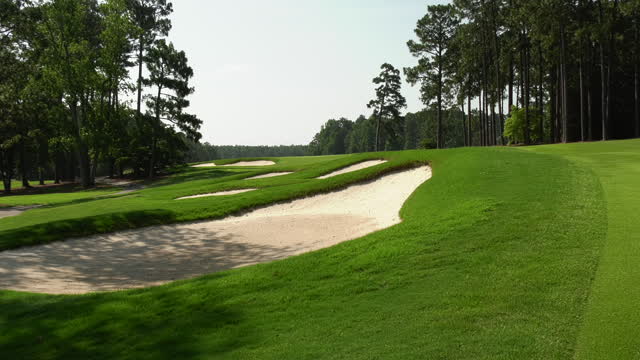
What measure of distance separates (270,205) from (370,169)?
5.73m

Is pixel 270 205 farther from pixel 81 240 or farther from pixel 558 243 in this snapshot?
pixel 558 243

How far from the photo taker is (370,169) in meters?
20.7

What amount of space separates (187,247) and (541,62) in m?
45.3

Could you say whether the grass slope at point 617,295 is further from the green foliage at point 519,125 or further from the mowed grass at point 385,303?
the green foliage at point 519,125

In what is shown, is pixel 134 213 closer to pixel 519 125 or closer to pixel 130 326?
pixel 130 326

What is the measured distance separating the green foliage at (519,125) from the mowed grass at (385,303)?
40.1 metres

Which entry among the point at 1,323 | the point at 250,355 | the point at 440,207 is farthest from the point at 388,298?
the point at 1,323

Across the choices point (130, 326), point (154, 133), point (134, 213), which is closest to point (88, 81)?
point (154, 133)

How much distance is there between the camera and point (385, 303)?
585 centimetres

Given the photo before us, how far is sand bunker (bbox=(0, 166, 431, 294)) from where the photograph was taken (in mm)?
10000

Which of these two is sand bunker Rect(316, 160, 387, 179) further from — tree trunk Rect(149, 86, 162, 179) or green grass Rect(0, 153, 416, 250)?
tree trunk Rect(149, 86, 162, 179)

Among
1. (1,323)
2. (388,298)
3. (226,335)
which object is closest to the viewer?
(226,335)

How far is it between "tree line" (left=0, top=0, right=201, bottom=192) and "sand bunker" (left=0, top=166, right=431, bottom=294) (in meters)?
25.5

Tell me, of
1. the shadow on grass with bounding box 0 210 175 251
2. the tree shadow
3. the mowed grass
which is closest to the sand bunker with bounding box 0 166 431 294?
the tree shadow
